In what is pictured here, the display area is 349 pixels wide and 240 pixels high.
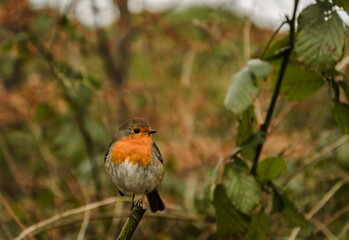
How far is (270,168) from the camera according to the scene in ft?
5.85

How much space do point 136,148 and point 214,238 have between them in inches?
68.4

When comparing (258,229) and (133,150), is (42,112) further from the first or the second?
(258,229)

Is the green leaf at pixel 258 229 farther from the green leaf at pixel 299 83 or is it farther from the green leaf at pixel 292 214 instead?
the green leaf at pixel 299 83

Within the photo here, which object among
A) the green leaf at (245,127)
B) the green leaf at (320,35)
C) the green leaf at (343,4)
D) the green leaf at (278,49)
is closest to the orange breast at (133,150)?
the green leaf at (245,127)

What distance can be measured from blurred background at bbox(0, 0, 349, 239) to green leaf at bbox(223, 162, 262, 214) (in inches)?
33.5

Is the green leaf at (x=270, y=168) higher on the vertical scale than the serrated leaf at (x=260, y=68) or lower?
lower

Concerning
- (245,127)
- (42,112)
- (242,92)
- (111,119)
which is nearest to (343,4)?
(242,92)

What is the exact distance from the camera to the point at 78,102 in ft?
9.43

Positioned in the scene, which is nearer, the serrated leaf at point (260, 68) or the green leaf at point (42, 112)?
the serrated leaf at point (260, 68)

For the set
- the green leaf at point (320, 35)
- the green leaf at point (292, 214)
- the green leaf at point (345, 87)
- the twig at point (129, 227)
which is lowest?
the green leaf at point (292, 214)

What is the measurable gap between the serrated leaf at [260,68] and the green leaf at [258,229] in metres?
0.74

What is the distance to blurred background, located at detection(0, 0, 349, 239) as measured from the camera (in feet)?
9.73

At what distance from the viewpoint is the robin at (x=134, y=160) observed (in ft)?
5.68

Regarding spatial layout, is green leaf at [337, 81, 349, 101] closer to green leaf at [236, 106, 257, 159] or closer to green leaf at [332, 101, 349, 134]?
green leaf at [332, 101, 349, 134]
